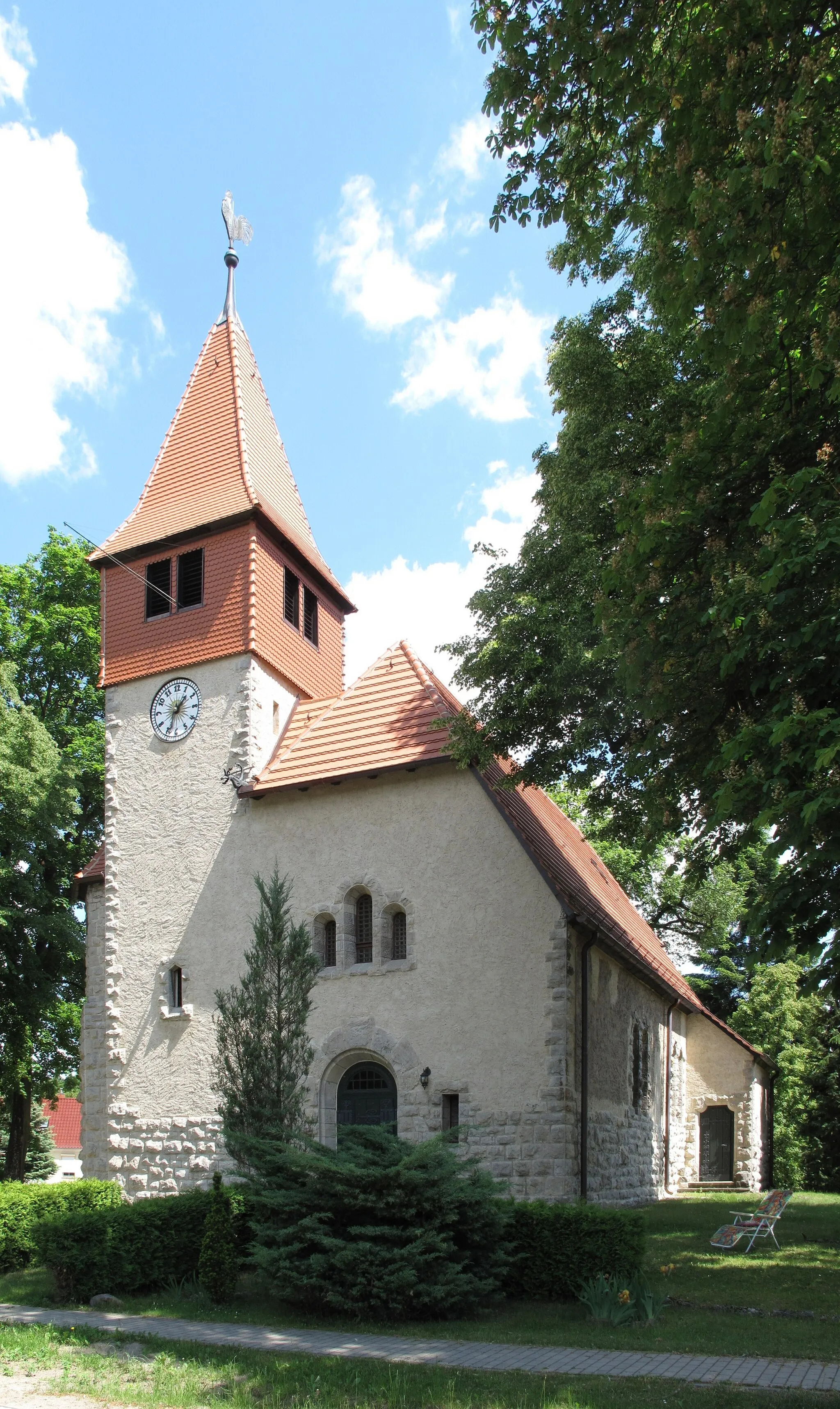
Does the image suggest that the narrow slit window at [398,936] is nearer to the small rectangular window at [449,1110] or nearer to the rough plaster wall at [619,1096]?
the small rectangular window at [449,1110]

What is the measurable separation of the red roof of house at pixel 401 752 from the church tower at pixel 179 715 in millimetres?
737

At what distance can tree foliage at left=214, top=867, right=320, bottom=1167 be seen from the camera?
1355 centimetres

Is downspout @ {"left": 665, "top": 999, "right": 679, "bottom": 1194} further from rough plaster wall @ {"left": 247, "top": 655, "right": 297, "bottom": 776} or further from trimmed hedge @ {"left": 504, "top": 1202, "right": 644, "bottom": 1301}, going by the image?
trimmed hedge @ {"left": 504, "top": 1202, "right": 644, "bottom": 1301}

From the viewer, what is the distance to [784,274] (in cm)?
833

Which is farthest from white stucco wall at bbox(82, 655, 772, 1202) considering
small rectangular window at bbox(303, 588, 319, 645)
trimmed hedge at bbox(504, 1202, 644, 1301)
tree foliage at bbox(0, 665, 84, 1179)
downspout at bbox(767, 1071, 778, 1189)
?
downspout at bbox(767, 1071, 778, 1189)

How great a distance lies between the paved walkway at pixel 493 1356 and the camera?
337 inches

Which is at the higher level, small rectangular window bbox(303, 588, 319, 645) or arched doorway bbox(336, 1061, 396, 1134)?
small rectangular window bbox(303, 588, 319, 645)

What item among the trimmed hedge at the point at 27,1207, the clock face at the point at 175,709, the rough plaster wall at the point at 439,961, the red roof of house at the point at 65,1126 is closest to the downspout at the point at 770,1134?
the rough plaster wall at the point at 439,961

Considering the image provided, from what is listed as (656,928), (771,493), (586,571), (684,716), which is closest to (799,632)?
(771,493)

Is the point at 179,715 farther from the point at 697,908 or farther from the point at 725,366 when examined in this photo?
the point at 697,908

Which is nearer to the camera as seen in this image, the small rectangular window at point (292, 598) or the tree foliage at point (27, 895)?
the small rectangular window at point (292, 598)

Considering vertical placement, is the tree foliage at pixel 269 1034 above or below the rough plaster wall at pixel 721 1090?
above

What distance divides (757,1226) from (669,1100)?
11.7m

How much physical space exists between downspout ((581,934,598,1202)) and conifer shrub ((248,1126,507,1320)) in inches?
196
